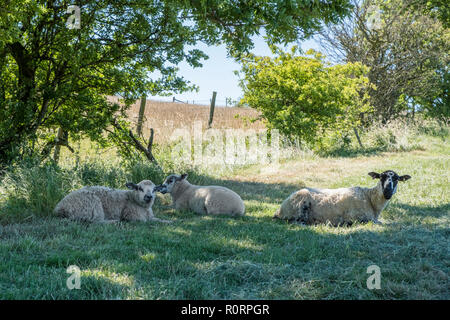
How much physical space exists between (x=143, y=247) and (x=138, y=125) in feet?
31.5

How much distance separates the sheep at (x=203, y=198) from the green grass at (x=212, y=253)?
12.6 inches

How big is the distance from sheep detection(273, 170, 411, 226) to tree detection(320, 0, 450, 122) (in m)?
18.7

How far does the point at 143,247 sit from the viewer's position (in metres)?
5.65

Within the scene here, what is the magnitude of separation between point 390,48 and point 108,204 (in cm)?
2374

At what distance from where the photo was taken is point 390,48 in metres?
25.9

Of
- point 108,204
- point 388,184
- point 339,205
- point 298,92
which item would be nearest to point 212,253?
point 108,204

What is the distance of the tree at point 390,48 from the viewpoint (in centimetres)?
2556

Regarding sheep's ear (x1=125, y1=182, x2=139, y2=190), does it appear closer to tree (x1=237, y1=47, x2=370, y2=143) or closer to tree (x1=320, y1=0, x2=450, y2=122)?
tree (x1=237, y1=47, x2=370, y2=143)

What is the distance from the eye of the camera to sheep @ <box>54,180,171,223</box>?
7.46 meters

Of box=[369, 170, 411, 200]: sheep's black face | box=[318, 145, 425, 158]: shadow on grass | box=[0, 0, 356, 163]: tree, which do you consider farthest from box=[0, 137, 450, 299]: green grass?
box=[318, 145, 425, 158]: shadow on grass

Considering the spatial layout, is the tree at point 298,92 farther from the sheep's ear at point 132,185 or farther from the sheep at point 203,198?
the sheep's ear at point 132,185

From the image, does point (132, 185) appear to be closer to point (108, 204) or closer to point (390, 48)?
point (108, 204)
